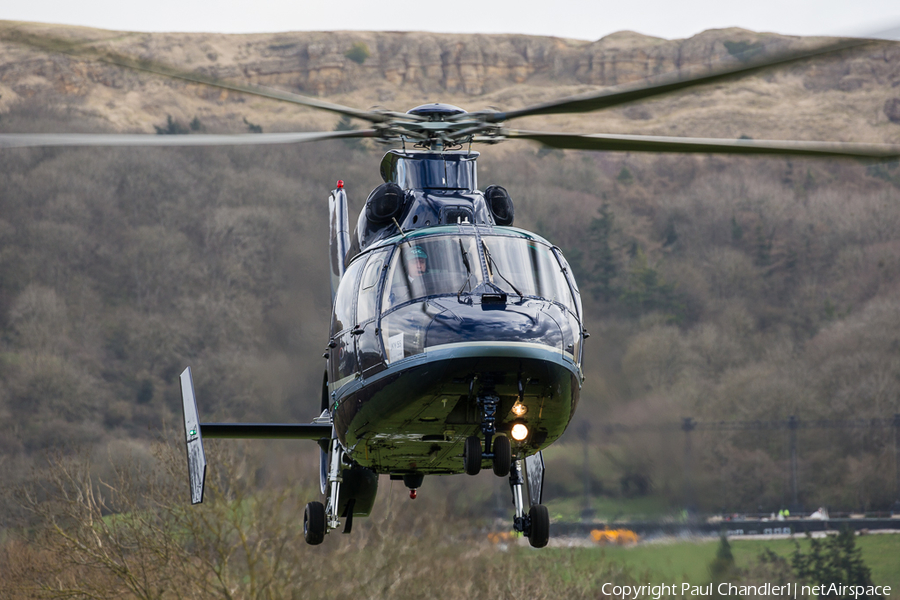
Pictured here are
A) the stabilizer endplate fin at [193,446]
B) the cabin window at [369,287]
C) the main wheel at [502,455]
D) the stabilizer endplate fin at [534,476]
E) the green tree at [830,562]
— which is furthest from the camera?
the green tree at [830,562]

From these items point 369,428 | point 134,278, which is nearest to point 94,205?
point 134,278

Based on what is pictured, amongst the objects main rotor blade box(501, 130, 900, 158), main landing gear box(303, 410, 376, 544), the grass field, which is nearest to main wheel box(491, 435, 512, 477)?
main rotor blade box(501, 130, 900, 158)

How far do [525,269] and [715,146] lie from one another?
1.95 m

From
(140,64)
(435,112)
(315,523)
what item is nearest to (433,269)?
(435,112)

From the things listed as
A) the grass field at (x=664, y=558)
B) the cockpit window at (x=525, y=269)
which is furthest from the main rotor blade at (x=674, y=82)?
the grass field at (x=664, y=558)

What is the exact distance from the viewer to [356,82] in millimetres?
106188

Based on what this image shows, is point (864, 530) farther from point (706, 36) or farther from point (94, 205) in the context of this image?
point (706, 36)

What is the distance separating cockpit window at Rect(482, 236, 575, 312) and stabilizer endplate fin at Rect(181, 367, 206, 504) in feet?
11.6

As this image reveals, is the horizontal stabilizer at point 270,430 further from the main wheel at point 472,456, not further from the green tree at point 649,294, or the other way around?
the green tree at point 649,294

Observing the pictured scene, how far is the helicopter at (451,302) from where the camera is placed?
333 inches

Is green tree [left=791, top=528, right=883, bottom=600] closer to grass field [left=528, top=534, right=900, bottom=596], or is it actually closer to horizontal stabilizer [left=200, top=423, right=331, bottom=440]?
grass field [left=528, top=534, right=900, bottom=596]

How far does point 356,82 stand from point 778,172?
51303 mm

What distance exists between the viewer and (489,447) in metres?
8.76

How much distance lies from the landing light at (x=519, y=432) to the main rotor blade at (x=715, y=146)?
98.0 inches
